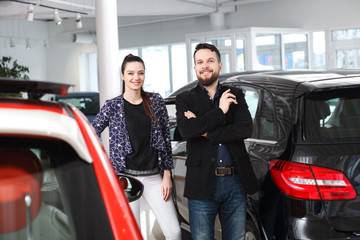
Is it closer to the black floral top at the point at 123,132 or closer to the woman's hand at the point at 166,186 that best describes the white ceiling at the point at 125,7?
the black floral top at the point at 123,132

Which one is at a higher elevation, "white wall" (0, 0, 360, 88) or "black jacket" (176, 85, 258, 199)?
"white wall" (0, 0, 360, 88)

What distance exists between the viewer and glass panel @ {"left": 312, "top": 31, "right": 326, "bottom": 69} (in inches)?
654

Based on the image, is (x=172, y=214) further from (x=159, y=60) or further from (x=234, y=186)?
(x=159, y=60)

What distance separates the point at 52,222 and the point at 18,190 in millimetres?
95

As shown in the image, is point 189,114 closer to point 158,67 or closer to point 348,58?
point 348,58

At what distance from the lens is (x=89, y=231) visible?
3.92 ft

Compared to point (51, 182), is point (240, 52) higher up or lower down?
higher up

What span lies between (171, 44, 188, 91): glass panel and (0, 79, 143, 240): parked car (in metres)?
19.2

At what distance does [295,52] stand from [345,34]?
55.3 inches

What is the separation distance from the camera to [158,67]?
21.3 meters

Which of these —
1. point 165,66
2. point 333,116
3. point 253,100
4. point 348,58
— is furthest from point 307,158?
point 165,66

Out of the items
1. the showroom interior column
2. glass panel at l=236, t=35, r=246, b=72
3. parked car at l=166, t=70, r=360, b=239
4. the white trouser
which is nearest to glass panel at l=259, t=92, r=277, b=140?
parked car at l=166, t=70, r=360, b=239

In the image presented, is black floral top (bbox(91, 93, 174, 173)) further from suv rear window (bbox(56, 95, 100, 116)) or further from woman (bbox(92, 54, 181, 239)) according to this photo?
suv rear window (bbox(56, 95, 100, 116))

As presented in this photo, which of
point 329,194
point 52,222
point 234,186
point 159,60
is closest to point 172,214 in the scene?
point 234,186
